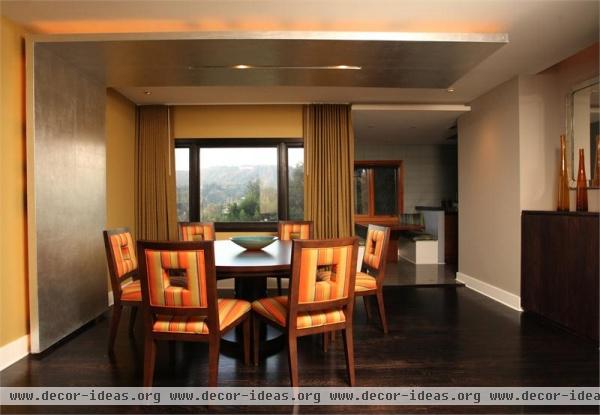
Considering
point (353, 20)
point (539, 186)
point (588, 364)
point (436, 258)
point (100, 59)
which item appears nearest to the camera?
point (588, 364)

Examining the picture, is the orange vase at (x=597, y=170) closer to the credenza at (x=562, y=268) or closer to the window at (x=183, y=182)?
the credenza at (x=562, y=268)

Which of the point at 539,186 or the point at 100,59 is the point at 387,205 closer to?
the point at 539,186

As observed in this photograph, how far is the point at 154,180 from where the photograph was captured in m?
4.75

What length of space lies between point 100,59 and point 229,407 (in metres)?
2.70

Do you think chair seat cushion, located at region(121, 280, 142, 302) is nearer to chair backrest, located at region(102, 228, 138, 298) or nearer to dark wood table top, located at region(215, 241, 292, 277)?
chair backrest, located at region(102, 228, 138, 298)

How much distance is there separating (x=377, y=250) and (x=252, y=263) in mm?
1245

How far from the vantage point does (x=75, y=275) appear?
9.85 feet

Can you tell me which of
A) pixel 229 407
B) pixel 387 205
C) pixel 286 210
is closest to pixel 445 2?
pixel 229 407

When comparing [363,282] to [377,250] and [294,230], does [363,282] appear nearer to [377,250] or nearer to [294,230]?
[377,250]

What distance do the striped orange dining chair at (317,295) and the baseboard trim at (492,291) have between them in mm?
2460

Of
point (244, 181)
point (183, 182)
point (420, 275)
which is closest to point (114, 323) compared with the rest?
point (183, 182)

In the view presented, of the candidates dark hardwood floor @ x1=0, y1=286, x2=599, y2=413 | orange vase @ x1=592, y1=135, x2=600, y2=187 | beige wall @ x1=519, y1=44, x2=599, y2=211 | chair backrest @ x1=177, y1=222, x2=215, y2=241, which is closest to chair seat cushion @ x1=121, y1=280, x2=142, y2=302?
dark hardwood floor @ x1=0, y1=286, x2=599, y2=413

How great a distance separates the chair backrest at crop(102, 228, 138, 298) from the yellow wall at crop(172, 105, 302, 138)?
237 cm

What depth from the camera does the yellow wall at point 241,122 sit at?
4.90 meters
